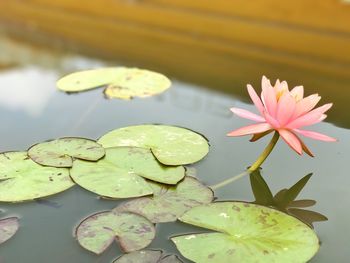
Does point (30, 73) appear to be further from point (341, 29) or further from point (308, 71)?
point (341, 29)

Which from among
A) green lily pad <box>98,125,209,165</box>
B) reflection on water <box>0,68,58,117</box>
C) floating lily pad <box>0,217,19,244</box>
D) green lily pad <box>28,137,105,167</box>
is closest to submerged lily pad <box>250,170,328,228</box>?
green lily pad <box>98,125,209,165</box>

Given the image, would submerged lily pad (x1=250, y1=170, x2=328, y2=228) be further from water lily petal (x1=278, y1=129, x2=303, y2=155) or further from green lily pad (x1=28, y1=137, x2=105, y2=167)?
green lily pad (x1=28, y1=137, x2=105, y2=167)

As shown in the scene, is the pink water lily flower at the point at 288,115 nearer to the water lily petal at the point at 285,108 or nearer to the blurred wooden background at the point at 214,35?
the water lily petal at the point at 285,108

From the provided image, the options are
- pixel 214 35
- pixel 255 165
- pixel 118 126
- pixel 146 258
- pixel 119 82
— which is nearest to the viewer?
pixel 146 258

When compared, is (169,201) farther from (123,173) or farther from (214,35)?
(214,35)

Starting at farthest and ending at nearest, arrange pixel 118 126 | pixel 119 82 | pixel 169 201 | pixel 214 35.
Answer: pixel 214 35 < pixel 119 82 < pixel 118 126 < pixel 169 201

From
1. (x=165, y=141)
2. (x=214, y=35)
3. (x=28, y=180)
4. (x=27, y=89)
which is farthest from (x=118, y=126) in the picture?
(x=214, y=35)

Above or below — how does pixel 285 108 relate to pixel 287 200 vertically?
above

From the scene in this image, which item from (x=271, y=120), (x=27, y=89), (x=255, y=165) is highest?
(x=271, y=120)
